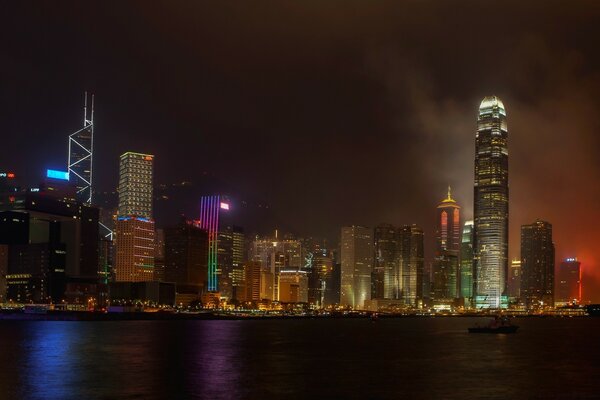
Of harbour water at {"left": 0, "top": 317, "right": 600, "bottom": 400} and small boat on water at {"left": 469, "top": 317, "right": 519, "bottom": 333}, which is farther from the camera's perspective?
small boat on water at {"left": 469, "top": 317, "right": 519, "bottom": 333}

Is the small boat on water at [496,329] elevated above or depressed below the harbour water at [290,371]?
below

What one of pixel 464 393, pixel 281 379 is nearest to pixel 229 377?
pixel 281 379

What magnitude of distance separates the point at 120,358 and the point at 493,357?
41286 millimetres

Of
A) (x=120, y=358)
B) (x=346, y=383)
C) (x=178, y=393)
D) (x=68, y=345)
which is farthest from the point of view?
(x=68, y=345)

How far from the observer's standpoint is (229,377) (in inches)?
2522

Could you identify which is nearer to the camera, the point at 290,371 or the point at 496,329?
the point at 290,371

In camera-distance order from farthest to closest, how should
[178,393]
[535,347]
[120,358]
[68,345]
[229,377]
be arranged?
[535,347] < [68,345] < [120,358] < [229,377] < [178,393]

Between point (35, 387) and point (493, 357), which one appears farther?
point (493, 357)

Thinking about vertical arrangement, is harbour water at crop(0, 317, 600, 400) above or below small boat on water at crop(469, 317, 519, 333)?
above

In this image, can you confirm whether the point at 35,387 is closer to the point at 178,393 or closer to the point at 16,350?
the point at 178,393

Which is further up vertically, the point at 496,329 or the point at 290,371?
the point at 290,371

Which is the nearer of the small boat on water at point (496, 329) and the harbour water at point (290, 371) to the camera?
the harbour water at point (290, 371)

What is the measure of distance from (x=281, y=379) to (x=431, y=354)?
34.1 m

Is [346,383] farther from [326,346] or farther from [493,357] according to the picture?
[326,346]
